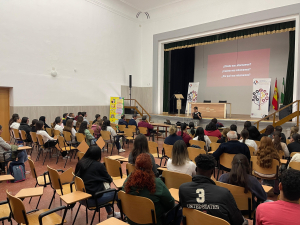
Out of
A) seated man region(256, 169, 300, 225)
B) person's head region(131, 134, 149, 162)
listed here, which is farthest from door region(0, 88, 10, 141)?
seated man region(256, 169, 300, 225)

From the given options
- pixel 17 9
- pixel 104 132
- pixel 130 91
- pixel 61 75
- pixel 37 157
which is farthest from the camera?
pixel 130 91

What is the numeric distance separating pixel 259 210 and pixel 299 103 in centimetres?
A: 899

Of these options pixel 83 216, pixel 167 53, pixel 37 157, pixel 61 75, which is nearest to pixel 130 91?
pixel 167 53

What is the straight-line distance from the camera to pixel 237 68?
13.1 meters

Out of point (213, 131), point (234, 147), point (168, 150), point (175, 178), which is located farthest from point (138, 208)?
point (213, 131)

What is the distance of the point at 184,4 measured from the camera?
38.3 ft

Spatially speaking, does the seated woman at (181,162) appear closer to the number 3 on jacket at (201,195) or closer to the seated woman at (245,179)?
the seated woman at (245,179)

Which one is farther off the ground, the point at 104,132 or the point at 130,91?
the point at 130,91

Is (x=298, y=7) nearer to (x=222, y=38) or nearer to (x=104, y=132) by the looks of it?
(x=222, y=38)

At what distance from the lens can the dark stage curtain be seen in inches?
576

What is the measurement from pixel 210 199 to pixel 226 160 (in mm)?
2254

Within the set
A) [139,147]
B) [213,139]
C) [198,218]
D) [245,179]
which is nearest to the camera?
[198,218]

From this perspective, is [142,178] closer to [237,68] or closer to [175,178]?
[175,178]

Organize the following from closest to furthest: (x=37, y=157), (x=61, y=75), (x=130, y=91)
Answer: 1. (x=37, y=157)
2. (x=61, y=75)
3. (x=130, y=91)
